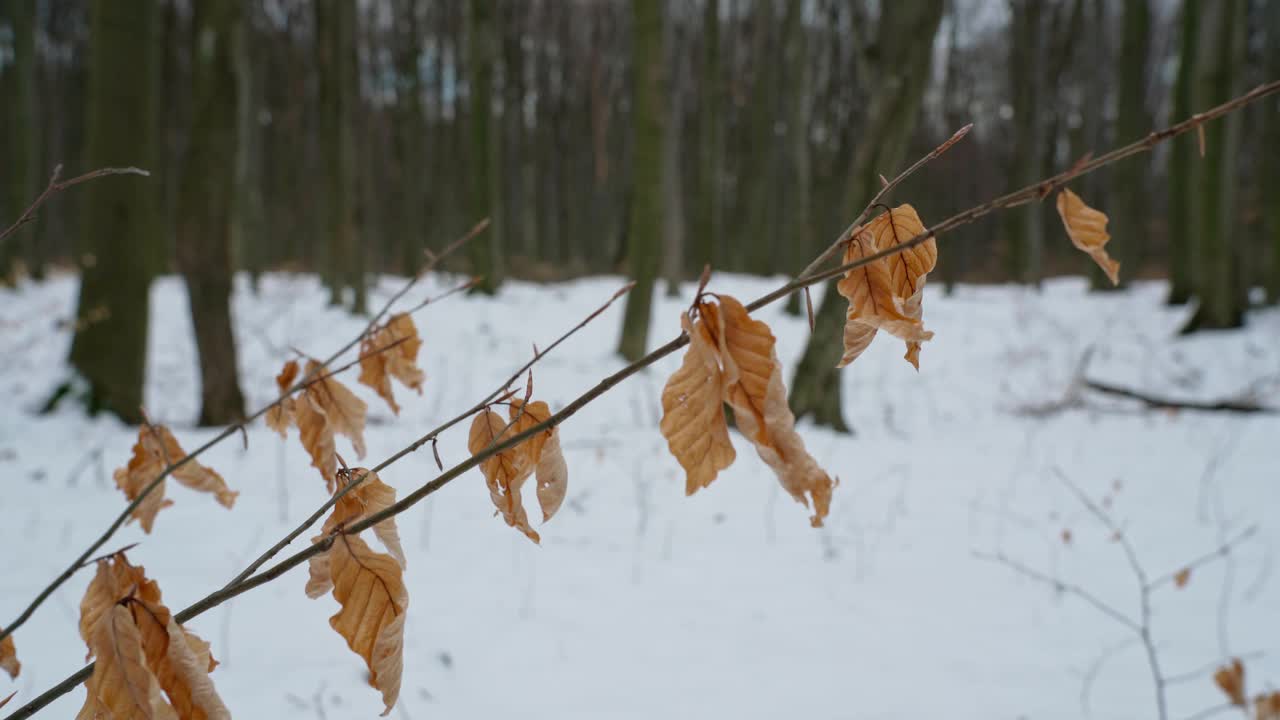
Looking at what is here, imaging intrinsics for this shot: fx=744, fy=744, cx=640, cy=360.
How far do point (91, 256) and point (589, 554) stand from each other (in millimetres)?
3582

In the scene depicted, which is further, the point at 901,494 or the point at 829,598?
the point at 901,494

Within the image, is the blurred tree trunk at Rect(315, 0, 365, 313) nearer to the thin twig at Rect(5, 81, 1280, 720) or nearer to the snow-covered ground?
the snow-covered ground

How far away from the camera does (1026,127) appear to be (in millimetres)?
13398

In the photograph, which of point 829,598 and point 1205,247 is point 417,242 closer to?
point 1205,247

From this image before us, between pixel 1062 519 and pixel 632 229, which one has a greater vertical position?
pixel 632 229

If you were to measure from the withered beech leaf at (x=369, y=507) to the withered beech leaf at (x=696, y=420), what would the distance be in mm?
277

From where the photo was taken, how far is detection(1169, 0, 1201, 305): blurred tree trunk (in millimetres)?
8414

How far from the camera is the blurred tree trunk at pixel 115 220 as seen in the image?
4.12 m

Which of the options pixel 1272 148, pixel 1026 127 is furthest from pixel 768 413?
pixel 1026 127

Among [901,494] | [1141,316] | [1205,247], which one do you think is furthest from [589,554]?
[1141,316]

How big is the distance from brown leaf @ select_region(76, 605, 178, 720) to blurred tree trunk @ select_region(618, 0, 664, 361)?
5766mm

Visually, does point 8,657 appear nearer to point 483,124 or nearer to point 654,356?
point 654,356

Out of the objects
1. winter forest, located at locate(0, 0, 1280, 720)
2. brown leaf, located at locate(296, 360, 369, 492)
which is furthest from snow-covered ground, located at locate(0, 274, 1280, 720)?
brown leaf, located at locate(296, 360, 369, 492)

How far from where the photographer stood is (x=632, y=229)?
6527 mm
